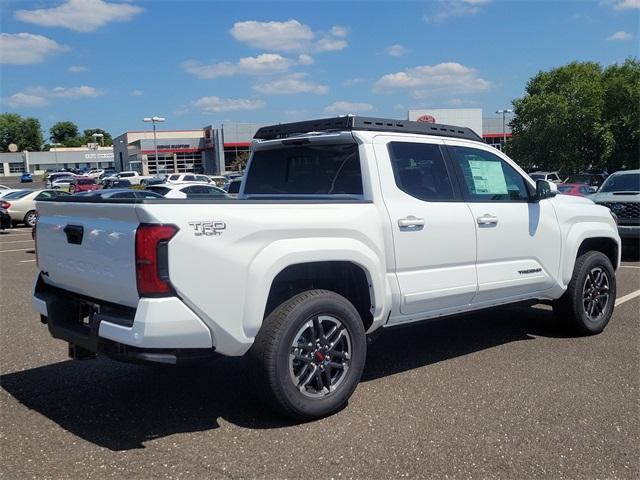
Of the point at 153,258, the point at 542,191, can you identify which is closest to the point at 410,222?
the point at 542,191

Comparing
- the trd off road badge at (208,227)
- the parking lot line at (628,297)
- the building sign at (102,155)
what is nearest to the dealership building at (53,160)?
the building sign at (102,155)

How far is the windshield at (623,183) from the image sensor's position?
13406mm

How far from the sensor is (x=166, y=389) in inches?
188

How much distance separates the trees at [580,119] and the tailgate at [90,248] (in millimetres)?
33812

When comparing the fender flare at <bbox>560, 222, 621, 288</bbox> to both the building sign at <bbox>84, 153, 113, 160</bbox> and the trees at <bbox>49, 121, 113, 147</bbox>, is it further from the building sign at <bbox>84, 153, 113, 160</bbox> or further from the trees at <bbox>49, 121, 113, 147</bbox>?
the trees at <bbox>49, 121, 113, 147</bbox>

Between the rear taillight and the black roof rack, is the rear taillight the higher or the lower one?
the lower one

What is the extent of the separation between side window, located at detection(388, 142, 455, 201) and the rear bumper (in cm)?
201

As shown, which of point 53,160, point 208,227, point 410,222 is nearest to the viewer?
point 208,227

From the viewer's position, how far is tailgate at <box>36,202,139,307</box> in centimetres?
355

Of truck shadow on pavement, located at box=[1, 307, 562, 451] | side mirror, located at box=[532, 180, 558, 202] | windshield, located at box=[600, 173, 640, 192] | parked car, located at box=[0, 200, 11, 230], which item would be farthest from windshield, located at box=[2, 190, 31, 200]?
side mirror, located at box=[532, 180, 558, 202]

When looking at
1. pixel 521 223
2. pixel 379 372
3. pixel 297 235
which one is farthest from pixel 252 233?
pixel 521 223

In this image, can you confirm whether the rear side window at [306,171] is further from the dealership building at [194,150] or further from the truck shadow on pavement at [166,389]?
the dealership building at [194,150]

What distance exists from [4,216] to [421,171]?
64.6ft

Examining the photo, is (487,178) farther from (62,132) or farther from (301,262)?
(62,132)
